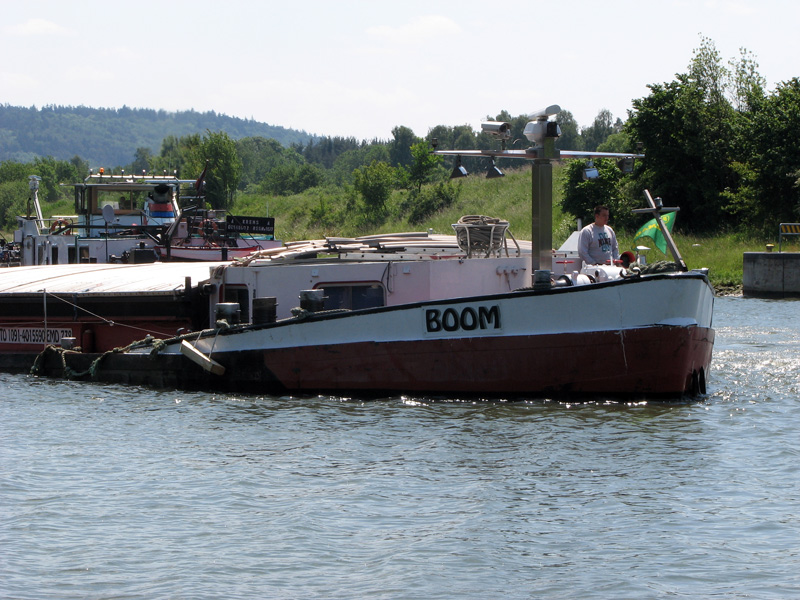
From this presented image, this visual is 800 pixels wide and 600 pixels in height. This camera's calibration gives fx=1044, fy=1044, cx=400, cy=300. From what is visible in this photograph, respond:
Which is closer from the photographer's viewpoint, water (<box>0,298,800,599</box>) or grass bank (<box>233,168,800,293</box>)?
water (<box>0,298,800,599</box>)

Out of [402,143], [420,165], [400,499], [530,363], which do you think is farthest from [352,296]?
[402,143]

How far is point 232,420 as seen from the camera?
40.9 ft

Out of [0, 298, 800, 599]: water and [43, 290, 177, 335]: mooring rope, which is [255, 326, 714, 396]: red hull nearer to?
[0, 298, 800, 599]: water

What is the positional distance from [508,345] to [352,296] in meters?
2.68

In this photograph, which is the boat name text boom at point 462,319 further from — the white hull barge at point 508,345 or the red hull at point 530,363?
the red hull at point 530,363

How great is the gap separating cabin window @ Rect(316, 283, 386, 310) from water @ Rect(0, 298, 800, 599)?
1614 mm

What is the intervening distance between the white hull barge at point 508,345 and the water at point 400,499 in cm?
Answer: 34

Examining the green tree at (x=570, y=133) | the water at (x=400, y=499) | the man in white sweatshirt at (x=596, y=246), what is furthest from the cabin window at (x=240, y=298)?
the green tree at (x=570, y=133)

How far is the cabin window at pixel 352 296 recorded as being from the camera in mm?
14156

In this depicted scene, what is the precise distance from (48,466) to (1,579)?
3197 millimetres

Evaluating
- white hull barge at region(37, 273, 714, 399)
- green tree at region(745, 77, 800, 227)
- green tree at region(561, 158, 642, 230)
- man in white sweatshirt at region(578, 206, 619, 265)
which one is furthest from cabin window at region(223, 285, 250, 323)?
Answer: green tree at region(561, 158, 642, 230)

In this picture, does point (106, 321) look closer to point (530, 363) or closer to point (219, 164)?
point (530, 363)

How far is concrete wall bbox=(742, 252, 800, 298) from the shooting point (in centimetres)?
3131

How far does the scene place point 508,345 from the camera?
12.4 m
